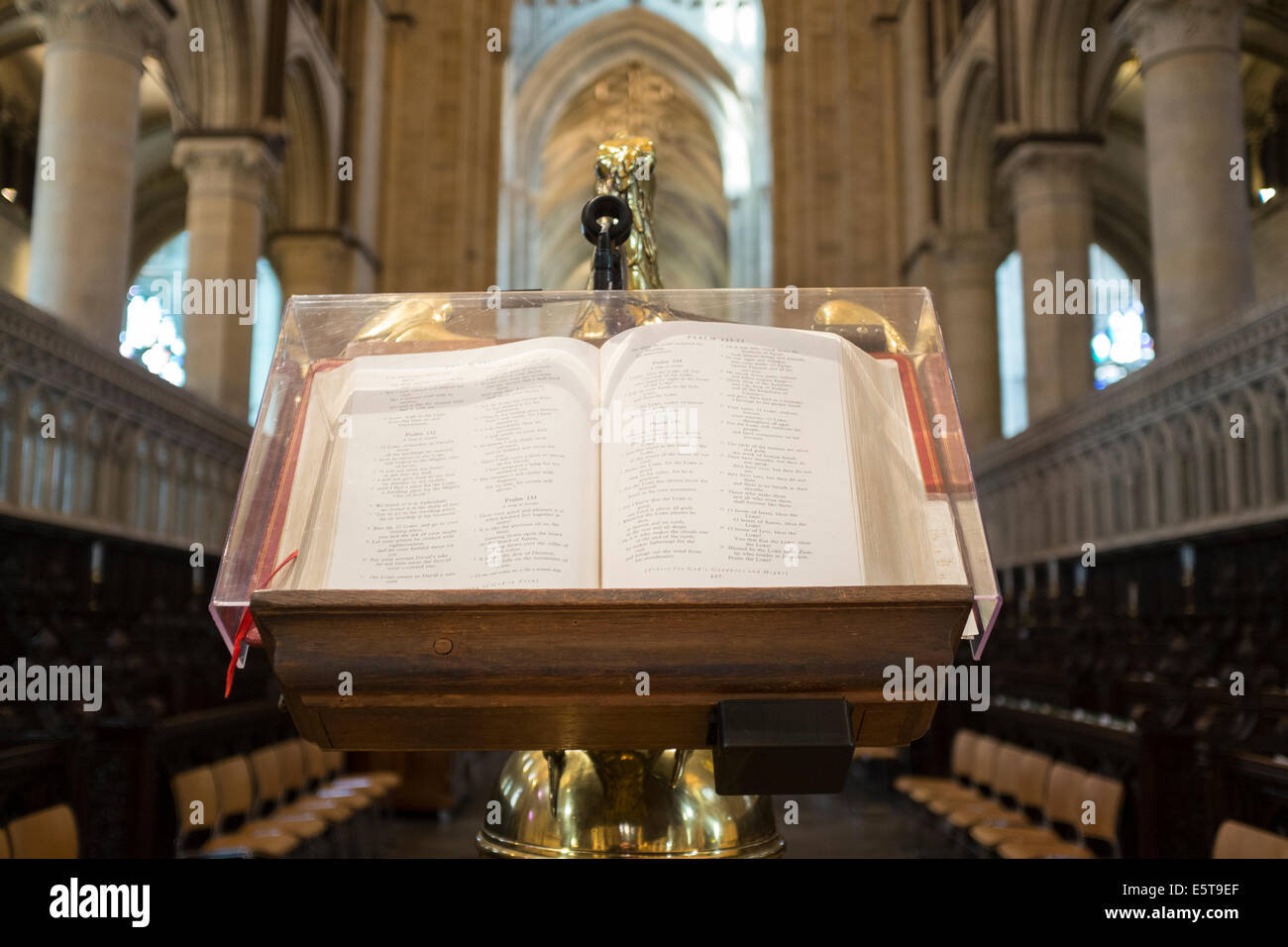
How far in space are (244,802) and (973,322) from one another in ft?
39.0

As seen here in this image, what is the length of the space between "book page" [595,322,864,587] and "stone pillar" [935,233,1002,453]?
13730mm

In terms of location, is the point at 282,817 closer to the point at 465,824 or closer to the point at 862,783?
the point at 465,824

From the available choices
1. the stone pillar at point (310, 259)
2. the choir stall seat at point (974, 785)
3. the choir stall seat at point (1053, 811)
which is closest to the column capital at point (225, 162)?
the stone pillar at point (310, 259)

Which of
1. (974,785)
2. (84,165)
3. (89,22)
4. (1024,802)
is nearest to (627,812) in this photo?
(1024,802)

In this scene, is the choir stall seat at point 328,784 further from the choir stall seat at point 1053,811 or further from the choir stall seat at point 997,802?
the choir stall seat at point 1053,811

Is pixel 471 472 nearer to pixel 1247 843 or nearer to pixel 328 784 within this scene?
pixel 1247 843

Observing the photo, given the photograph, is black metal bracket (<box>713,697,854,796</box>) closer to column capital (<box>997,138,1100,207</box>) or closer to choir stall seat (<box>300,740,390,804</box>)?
choir stall seat (<box>300,740,390,804</box>)

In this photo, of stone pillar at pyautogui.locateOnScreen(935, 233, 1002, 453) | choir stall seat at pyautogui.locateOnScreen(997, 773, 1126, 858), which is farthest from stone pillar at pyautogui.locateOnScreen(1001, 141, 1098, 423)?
choir stall seat at pyautogui.locateOnScreen(997, 773, 1126, 858)

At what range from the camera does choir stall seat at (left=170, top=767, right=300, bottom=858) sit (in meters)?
4.58

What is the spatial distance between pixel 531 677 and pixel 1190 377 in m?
8.63

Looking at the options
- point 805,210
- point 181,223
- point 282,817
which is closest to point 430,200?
point 805,210

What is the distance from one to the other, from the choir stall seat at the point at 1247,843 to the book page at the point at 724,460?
2.45m

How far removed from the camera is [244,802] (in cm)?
524

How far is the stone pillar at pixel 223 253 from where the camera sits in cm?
1131
